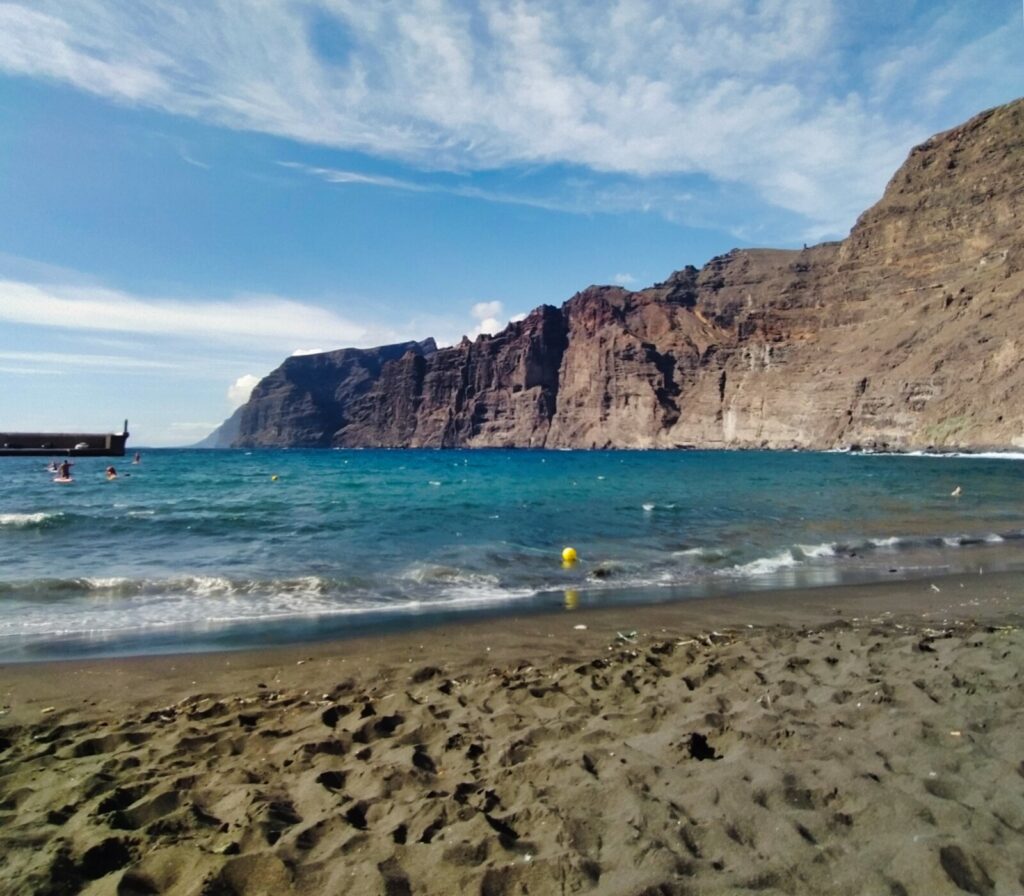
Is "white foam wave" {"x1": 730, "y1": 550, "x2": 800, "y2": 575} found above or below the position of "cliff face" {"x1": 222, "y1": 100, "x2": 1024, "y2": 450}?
below

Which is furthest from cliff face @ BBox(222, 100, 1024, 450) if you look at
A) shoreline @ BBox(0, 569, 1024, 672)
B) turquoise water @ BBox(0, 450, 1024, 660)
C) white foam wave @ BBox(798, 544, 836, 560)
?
shoreline @ BBox(0, 569, 1024, 672)

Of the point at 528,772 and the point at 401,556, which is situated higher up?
the point at 528,772

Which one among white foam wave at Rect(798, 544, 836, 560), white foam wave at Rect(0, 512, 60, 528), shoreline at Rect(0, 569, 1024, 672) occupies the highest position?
white foam wave at Rect(0, 512, 60, 528)

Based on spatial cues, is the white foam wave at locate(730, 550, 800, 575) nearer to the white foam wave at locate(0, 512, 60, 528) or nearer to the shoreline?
the shoreline

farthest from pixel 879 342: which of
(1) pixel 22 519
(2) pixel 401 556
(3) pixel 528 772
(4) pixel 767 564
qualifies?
(3) pixel 528 772

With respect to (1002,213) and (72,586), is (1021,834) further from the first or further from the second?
(1002,213)

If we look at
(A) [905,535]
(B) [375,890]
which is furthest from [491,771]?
(A) [905,535]

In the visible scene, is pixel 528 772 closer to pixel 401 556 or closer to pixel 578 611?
pixel 578 611

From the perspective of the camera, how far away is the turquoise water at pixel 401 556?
1009 cm

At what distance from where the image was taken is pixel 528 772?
419 cm

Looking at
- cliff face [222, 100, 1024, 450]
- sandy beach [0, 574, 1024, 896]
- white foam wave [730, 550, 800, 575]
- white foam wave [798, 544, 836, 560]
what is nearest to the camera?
sandy beach [0, 574, 1024, 896]

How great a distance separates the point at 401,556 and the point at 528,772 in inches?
452

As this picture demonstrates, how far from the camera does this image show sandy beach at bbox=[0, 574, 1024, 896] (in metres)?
3.14

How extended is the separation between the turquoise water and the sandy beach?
99.6 inches
